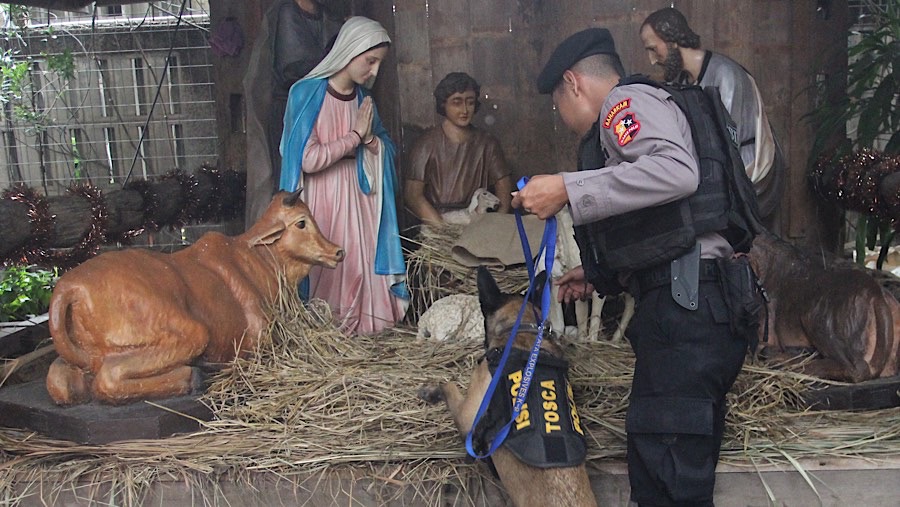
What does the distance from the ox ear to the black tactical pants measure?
208cm

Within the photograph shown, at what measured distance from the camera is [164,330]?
12.2ft

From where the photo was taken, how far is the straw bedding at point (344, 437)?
3.45 m

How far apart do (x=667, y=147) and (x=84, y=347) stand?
99.4 inches

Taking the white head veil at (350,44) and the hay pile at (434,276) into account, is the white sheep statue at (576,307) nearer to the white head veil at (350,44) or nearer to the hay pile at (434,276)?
the hay pile at (434,276)

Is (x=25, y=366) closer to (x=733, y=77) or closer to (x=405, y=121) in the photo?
(x=405, y=121)

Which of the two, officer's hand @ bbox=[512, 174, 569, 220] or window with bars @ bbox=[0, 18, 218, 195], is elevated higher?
window with bars @ bbox=[0, 18, 218, 195]

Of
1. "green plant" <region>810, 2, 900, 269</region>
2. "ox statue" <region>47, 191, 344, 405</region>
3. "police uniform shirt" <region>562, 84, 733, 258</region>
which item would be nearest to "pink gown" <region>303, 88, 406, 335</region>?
"ox statue" <region>47, 191, 344, 405</region>

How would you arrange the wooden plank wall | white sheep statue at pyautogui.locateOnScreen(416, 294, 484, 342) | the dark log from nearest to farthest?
the dark log → white sheep statue at pyautogui.locateOnScreen(416, 294, 484, 342) → the wooden plank wall

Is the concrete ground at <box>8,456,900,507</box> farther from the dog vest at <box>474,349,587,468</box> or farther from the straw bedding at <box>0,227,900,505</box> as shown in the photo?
the dog vest at <box>474,349,587,468</box>

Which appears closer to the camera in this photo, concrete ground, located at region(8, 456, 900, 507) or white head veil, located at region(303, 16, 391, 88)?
concrete ground, located at region(8, 456, 900, 507)

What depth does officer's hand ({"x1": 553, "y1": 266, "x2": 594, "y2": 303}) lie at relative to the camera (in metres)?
3.57

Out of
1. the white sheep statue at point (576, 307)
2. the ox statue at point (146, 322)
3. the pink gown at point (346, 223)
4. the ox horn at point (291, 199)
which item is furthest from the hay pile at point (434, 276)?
the ox statue at point (146, 322)

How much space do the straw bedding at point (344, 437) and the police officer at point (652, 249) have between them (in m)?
0.60

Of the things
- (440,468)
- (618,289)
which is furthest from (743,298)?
(440,468)
